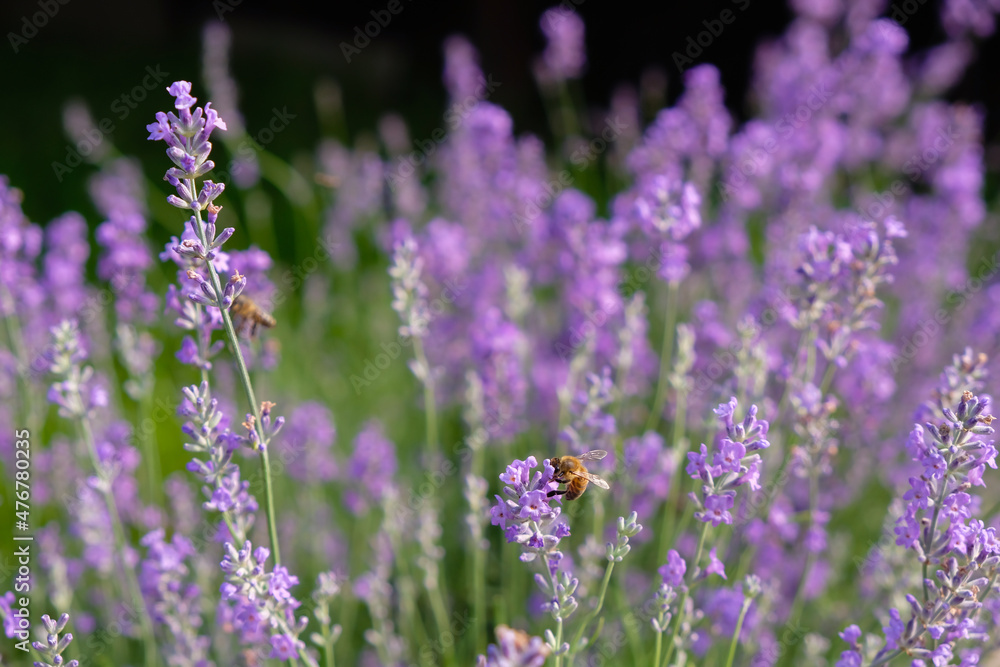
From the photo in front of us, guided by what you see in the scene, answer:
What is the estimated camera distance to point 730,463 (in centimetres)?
154

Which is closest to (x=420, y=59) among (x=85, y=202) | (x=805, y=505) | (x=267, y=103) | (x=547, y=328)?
(x=267, y=103)

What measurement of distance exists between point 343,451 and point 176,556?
1.53 meters

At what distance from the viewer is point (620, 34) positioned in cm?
875

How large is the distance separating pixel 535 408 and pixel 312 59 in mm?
9425

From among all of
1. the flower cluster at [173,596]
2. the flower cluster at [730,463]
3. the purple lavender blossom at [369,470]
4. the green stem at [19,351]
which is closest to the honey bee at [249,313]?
the flower cluster at [173,596]

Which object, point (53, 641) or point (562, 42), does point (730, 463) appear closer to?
point (53, 641)

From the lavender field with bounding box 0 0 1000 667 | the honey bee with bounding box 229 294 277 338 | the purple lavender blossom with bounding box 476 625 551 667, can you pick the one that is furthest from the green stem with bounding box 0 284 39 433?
the purple lavender blossom with bounding box 476 625 551 667

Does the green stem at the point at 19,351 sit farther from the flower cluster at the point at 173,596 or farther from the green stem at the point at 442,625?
the green stem at the point at 442,625

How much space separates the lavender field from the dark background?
2776 mm

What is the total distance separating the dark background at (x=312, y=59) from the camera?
7191 millimetres

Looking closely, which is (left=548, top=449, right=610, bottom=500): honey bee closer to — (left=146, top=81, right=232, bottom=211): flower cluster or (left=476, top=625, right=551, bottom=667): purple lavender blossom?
(left=476, top=625, right=551, bottom=667): purple lavender blossom

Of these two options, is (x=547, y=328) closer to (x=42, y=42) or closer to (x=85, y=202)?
(x=85, y=202)

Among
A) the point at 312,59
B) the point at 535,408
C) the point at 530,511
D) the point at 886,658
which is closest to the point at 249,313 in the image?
the point at 530,511

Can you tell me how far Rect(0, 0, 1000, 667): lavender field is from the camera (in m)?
1.66
